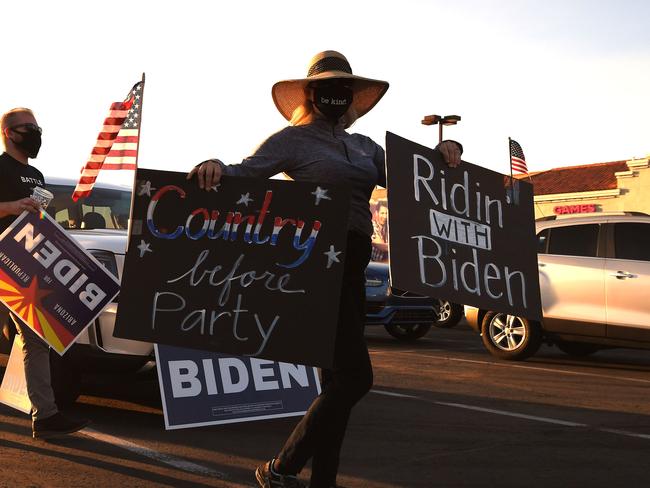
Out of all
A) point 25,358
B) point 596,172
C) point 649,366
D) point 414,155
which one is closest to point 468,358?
point 649,366

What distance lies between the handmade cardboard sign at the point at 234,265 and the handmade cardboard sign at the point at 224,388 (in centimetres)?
206

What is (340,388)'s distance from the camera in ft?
13.0

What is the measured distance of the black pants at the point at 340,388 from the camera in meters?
3.98

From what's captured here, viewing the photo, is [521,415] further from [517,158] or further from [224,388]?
[517,158]

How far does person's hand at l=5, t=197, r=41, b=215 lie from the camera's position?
18.4 ft

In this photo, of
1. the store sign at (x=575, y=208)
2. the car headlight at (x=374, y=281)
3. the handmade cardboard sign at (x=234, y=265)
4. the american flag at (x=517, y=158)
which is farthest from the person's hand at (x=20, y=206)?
the store sign at (x=575, y=208)

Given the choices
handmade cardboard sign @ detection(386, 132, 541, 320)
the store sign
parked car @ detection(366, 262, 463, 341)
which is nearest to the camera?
handmade cardboard sign @ detection(386, 132, 541, 320)

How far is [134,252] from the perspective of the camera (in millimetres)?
4105

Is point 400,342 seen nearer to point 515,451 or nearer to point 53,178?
point 53,178

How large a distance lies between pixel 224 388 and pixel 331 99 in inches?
116

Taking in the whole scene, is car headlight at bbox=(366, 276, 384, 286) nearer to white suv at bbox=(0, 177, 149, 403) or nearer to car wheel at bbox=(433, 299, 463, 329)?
car wheel at bbox=(433, 299, 463, 329)

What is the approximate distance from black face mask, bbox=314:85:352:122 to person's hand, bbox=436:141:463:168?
2.02 ft

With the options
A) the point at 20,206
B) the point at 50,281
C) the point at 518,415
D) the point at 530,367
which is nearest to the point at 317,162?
the point at 20,206

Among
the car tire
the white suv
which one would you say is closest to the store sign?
the white suv
